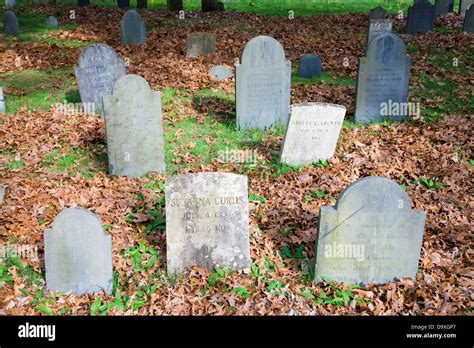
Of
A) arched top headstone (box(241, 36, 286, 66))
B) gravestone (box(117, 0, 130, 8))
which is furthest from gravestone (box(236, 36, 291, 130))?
gravestone (box(117, 0, 130, 8))

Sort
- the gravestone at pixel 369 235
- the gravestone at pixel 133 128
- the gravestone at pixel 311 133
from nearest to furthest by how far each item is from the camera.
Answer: the gravestone at pixel 369 235 → the gravestone at pixel 133 128 → the gravestone at pixel 311 133

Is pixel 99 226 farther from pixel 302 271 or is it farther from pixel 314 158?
pixel 314 158

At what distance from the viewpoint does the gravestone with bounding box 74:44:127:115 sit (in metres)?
10.4

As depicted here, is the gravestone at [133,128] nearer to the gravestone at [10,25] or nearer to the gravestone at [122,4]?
the gravestone at [10,25]

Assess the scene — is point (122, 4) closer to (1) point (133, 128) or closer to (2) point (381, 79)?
(2) point (381, 79)

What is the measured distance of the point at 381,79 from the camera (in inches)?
384

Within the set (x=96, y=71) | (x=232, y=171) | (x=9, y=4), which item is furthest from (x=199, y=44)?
(x=9, y=4)

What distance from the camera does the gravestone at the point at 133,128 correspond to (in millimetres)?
7605

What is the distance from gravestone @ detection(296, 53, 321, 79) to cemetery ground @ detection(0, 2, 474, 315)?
10.4 inches

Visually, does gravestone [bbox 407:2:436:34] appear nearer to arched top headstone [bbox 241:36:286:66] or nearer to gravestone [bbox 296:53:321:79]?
gravestone [bbox 296:53:321:79]

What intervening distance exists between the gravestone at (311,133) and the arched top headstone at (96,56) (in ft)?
15.1

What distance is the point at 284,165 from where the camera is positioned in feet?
27.1

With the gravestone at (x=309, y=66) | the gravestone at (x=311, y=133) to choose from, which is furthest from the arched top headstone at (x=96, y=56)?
the gravestone at (x=309, y=66)

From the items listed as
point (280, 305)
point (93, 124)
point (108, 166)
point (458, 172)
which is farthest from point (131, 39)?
point (280, 305)
